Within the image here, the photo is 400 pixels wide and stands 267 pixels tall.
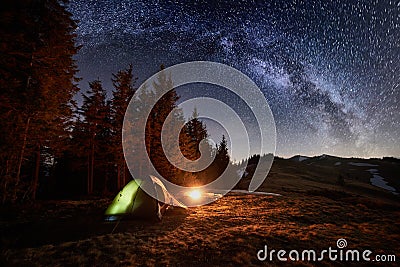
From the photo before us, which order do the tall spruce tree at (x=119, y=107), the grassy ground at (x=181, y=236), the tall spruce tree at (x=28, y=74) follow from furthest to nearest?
the tall spruce tree at (x=119, y=107) < the tall spruce tree at (x=28, y=74) < the grassy ground at (x=181, y=236)

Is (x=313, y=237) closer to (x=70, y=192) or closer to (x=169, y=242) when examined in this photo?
(x=169, y=242)

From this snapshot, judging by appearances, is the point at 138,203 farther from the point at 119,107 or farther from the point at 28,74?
the point at 119,107

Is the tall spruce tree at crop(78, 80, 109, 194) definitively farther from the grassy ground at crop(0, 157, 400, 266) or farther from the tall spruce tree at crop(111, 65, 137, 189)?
the grassy ground at crop(0, 157, 400, 266)

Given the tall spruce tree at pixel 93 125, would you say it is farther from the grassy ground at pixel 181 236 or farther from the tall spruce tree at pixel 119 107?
the grassy ground at pixel 181 236

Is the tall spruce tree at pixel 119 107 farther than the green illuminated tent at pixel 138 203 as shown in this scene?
Yes

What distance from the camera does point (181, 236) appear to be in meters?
8.08

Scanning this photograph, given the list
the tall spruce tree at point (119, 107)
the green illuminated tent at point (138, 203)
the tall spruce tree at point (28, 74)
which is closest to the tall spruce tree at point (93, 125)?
the tall spruce tree at point (119, 107)

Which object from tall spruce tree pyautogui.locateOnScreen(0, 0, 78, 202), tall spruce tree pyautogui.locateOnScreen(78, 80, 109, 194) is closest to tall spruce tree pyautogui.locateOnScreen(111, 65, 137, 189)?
tall spruce tree pyautogui.locateOnScreen(78, 80, 109, 194)

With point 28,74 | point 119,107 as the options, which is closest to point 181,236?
point 28,74

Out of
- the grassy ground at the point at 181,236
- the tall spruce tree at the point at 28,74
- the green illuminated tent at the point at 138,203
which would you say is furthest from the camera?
the tall spruce tree at the point at 28,74

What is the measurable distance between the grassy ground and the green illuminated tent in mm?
549

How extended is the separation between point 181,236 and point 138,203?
3.49 meters

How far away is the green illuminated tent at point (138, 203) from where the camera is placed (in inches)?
404

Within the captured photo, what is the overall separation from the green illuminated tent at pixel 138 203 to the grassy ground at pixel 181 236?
1.80 ft
